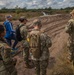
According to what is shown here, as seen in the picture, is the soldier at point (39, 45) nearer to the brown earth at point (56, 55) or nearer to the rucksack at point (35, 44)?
the rucksack at point (35, 44)

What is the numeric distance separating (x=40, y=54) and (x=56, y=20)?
14140mm

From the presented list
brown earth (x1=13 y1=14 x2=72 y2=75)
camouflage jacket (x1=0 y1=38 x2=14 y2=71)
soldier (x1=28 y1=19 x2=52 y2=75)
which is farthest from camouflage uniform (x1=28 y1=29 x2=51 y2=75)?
→ camouflage jacket (x1=0 y1=38 x2=14 y2=71)

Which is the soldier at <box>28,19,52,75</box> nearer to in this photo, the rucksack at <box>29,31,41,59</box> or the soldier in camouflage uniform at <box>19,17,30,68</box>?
the rucksack at <box>29,31,41,59</box>

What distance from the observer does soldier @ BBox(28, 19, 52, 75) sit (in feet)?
27.1

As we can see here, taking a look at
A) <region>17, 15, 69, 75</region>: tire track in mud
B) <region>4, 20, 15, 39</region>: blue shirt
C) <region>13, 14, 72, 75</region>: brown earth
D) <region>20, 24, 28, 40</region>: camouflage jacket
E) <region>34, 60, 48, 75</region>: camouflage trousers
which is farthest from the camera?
<region>4, 20, 15, 39</region>: blue shirt

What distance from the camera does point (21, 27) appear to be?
1015 centimetres

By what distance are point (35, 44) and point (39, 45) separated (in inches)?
4.5

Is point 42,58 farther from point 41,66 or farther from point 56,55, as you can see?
point 56,55

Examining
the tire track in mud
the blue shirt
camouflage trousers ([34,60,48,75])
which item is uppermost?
the blue shirt

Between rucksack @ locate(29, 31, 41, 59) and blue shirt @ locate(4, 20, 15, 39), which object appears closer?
rucksack @ locate(29, 31, 41, 59)

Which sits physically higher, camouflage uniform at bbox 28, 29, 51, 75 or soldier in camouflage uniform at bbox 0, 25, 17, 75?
soldier in camouflage uniform at bbox 0, 25, 17, 75

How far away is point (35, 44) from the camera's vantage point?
27.3 feet

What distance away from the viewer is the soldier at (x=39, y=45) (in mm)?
8273

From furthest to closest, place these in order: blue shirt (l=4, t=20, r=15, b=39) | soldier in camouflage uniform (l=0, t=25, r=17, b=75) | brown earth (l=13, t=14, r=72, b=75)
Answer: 1. blue shirt (l=4, t=20, r=15, b=39)
2. brown earth (l=13, t=14, r=72, b=75)
3. soldier in camouflage uniform (l=0, t=25, r=17, b=75)
